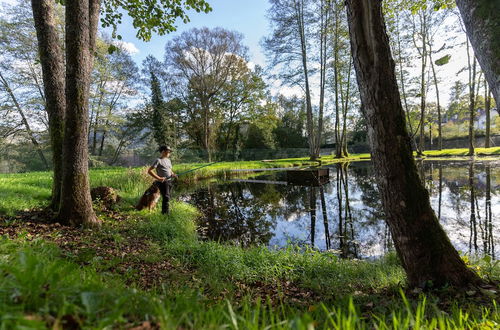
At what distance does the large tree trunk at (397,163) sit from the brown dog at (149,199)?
221 inches

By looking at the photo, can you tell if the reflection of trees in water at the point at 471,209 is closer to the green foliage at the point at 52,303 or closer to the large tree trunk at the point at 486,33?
the large tree trunk at the point at 486,33

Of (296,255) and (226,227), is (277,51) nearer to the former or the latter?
(226,227)

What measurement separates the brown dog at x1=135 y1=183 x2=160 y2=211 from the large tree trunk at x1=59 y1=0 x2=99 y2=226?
6.46 feet

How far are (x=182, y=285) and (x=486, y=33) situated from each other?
145 inches

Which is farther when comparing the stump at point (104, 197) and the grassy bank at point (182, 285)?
the stump at point (104, 197)

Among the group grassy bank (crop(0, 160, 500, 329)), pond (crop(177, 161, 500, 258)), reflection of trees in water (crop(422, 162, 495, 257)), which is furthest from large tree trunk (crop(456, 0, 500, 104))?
reflection of trees in water (crop(422, 162, 495, 257))

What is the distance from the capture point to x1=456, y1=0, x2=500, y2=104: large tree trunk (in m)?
1.94

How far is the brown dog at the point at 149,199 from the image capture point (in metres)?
6.34

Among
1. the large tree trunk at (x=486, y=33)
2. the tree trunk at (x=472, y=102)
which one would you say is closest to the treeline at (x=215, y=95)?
the tree trunk at (x=472, y=102)

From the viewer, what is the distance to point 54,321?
2.61ft

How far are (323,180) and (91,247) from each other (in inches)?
414

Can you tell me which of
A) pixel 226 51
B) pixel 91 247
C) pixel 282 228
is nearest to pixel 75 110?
pixel 91 247

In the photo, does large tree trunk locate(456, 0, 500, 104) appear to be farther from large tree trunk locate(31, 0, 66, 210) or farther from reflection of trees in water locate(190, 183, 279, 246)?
large tree trunk locate(31, 0, 66, 210)

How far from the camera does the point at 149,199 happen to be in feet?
21.0
